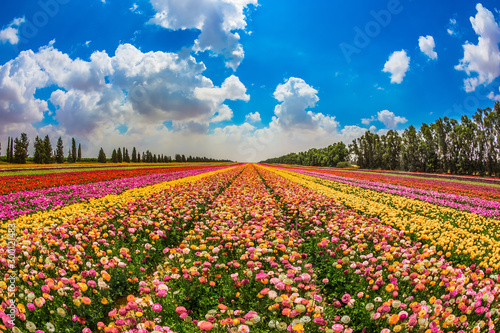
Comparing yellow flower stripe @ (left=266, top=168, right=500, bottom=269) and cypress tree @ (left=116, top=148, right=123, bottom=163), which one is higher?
cypress tree @ (left=116, top=148, right=123, bottom=163)

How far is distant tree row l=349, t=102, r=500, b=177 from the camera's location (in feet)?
166

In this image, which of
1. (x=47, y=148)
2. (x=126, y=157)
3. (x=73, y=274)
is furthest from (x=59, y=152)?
(x=73, y=274)

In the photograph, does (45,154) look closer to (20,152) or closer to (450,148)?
(20,152)

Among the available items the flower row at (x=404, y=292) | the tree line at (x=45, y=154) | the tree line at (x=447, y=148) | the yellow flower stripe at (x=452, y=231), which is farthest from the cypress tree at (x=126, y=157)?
the flower row at (x=404, y=292)

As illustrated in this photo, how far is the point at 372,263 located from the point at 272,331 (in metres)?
2.24

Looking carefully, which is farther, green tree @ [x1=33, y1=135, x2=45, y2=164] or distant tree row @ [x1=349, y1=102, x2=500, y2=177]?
green tree @ [x1=33, y1=135, x2=45, y2=164]

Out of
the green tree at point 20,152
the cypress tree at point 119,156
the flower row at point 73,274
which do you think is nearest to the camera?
the flower row at point 73,274

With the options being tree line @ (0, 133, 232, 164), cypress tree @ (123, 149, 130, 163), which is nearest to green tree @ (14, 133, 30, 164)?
tree line @ (0, 133, 232, 164)

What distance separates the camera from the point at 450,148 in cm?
5709

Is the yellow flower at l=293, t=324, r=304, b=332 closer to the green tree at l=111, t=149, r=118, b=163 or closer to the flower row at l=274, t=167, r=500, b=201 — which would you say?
the flower row at l=274, t=167, r=500, b=201

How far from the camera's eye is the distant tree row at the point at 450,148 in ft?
166

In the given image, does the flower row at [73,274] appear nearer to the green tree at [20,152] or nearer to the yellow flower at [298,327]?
the yellow flower at [298,327]

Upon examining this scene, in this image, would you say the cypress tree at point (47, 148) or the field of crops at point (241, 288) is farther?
the cypress tree at point (47, 148)

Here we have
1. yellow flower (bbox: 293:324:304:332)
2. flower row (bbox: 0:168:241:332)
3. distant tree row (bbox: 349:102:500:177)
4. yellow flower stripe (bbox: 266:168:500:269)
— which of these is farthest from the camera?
distant tree row (bbox: 349:102:500:177)
